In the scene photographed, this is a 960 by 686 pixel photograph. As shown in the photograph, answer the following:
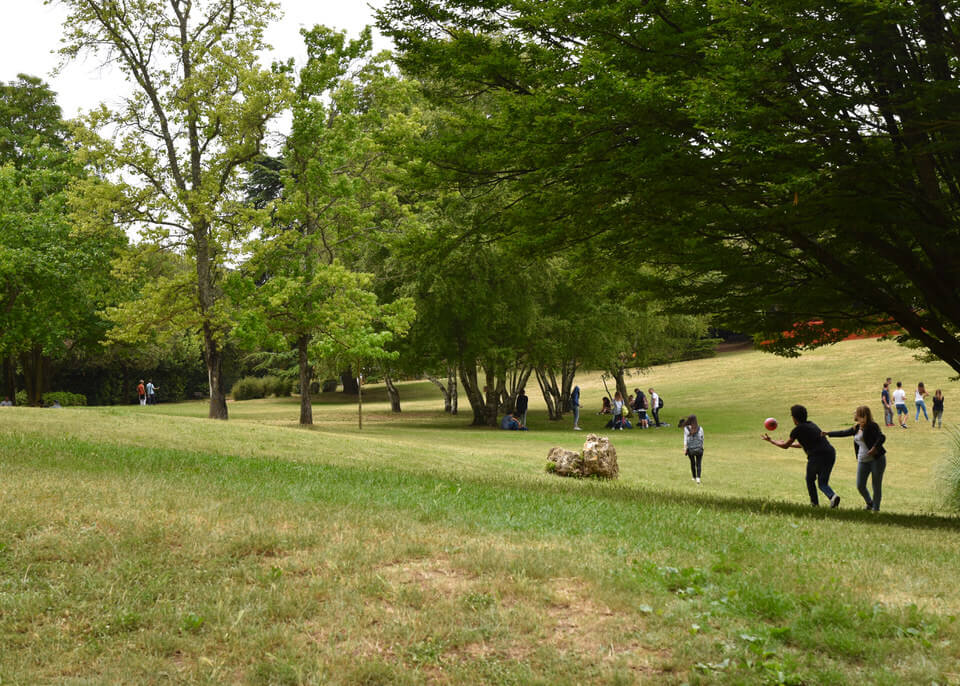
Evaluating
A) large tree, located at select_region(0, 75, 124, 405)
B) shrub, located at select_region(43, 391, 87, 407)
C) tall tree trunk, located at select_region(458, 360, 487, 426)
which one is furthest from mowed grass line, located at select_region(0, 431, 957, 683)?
shrub, located at select_region(43, 391, 87, 407)

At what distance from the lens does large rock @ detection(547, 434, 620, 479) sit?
1642cm

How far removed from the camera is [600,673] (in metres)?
4.26

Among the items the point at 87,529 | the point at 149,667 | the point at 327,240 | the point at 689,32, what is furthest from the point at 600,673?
the point at 327,240

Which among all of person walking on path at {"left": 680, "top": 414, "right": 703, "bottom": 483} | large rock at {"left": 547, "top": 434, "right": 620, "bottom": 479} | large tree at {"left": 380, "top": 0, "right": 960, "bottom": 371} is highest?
large tree at {"left": 380, "top": 0, "right": 960, "bottom": 371}

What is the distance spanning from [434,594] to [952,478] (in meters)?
13.7

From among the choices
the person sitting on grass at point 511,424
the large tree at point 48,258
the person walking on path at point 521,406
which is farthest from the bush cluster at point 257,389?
the person sitting on grass at point 511,424

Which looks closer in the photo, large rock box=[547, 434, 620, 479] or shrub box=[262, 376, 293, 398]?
large rock box=[547, 434, 620, 479]

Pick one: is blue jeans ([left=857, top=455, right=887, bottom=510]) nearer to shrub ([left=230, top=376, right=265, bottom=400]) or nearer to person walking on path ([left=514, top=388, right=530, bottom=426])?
person walking on path ([left=514, top=388, right=530, bottom=426])

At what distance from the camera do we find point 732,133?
26.4ft

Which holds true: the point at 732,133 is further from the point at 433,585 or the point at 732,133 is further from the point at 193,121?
the point at 193,121

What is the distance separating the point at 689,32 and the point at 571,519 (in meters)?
5.85

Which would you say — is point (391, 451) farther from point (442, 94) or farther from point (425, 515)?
point (425, 515)

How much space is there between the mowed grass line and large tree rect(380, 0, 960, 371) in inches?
159

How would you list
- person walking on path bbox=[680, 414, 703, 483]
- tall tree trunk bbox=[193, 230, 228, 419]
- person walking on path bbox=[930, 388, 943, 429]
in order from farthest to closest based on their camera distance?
person walking on path bbox=[930, 388, 943, 429] → tall tree trunk bbox=[193, 230, 228, 419] → person walking on path bbox=[680, 414, 703, 483]
